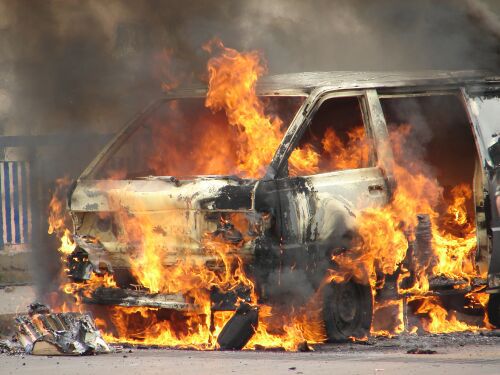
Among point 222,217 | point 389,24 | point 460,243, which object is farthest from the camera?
point 389,24

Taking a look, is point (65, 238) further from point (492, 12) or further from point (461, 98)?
point (492, 12)

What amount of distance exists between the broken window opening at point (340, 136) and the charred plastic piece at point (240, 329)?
1.30 metres

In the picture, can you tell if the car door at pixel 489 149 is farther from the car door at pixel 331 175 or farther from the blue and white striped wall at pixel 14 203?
the blue and white striped wall at pixel 14 203

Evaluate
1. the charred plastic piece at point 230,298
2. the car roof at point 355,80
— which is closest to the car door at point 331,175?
the car roof at point 355,80

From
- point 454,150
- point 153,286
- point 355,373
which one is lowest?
point 355,373

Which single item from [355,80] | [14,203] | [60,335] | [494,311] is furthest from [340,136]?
[14,203]

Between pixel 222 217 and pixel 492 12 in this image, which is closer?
pixel 222 217

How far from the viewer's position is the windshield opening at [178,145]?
986 centimetres

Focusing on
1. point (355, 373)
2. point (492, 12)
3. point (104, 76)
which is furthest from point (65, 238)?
point (492, 12)

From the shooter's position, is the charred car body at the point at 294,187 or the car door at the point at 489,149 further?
the car door at the point at 489,149

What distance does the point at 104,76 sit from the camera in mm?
11250

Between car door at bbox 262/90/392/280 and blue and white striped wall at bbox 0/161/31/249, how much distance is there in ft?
16.0

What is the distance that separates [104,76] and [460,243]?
334cm

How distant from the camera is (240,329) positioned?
877 centimetres
